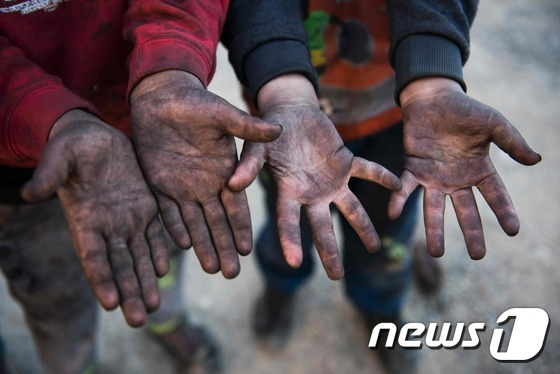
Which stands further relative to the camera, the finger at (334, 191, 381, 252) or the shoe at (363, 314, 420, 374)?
the shoe at (363, 314, 420, 374)

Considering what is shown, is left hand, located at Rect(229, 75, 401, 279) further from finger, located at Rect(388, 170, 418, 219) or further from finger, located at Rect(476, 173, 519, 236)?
finger, located at Rect(476, 173, 519, 236)

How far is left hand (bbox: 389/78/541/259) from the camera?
105 centimetres

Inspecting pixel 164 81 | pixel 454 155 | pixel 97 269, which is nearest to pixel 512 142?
pixel 454 155

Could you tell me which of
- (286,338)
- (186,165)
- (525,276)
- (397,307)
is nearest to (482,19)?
(525,276)

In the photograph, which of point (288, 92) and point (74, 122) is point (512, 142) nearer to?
point (288, 92)

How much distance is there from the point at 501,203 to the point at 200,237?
0.64m

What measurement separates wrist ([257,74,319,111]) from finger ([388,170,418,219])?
27cm

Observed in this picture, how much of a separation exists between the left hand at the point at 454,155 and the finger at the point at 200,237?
38 cm

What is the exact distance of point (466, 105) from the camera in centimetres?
108

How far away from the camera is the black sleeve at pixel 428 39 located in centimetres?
112

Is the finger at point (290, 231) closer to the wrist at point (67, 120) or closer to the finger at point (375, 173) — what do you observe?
the finger at point (375, 173)

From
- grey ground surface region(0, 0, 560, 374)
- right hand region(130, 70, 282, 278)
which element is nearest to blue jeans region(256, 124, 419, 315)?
grey ground surface region(0, 0, 560, 374)

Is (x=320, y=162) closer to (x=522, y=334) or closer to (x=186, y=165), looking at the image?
(x=186, y=165)

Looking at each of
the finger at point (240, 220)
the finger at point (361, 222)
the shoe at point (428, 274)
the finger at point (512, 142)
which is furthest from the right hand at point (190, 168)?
the shoe at point (428, 274)
